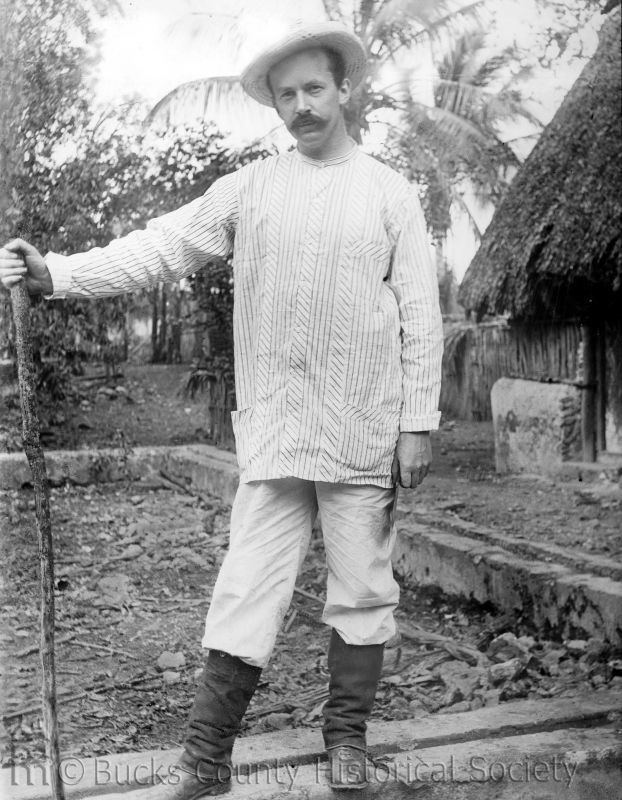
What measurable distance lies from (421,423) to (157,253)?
68cm

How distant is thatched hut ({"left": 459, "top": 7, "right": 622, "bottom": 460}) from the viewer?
211 inches

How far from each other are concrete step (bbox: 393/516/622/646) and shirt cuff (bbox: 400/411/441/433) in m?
1.38

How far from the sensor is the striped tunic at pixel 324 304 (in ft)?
6.52

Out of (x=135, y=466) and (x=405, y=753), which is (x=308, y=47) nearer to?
(x=405, y=753)

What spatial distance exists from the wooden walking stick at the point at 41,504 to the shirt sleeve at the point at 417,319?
2.55 ft

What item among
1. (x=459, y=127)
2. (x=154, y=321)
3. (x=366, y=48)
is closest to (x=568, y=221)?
(x=459, y=127)

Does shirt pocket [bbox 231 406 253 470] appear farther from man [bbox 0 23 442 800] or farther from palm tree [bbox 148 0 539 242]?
palm tree [bbox 148 0 539 242]

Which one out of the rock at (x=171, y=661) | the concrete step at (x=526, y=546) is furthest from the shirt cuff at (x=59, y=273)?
the concrete step at (x=526, y=546)

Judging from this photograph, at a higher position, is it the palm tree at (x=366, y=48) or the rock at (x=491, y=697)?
the palm tree at (x=366, y=48)

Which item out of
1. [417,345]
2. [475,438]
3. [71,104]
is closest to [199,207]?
[417,345]

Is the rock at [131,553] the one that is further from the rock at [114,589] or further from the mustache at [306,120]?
the mustache at [306,120]

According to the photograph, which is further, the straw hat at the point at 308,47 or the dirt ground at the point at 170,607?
the dirt ground at the point at 170,607

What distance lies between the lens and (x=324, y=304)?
6.54 ft

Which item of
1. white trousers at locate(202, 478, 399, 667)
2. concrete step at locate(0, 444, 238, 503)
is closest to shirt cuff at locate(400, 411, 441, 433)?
white trousers at locate(202, 478, 399, 667)
